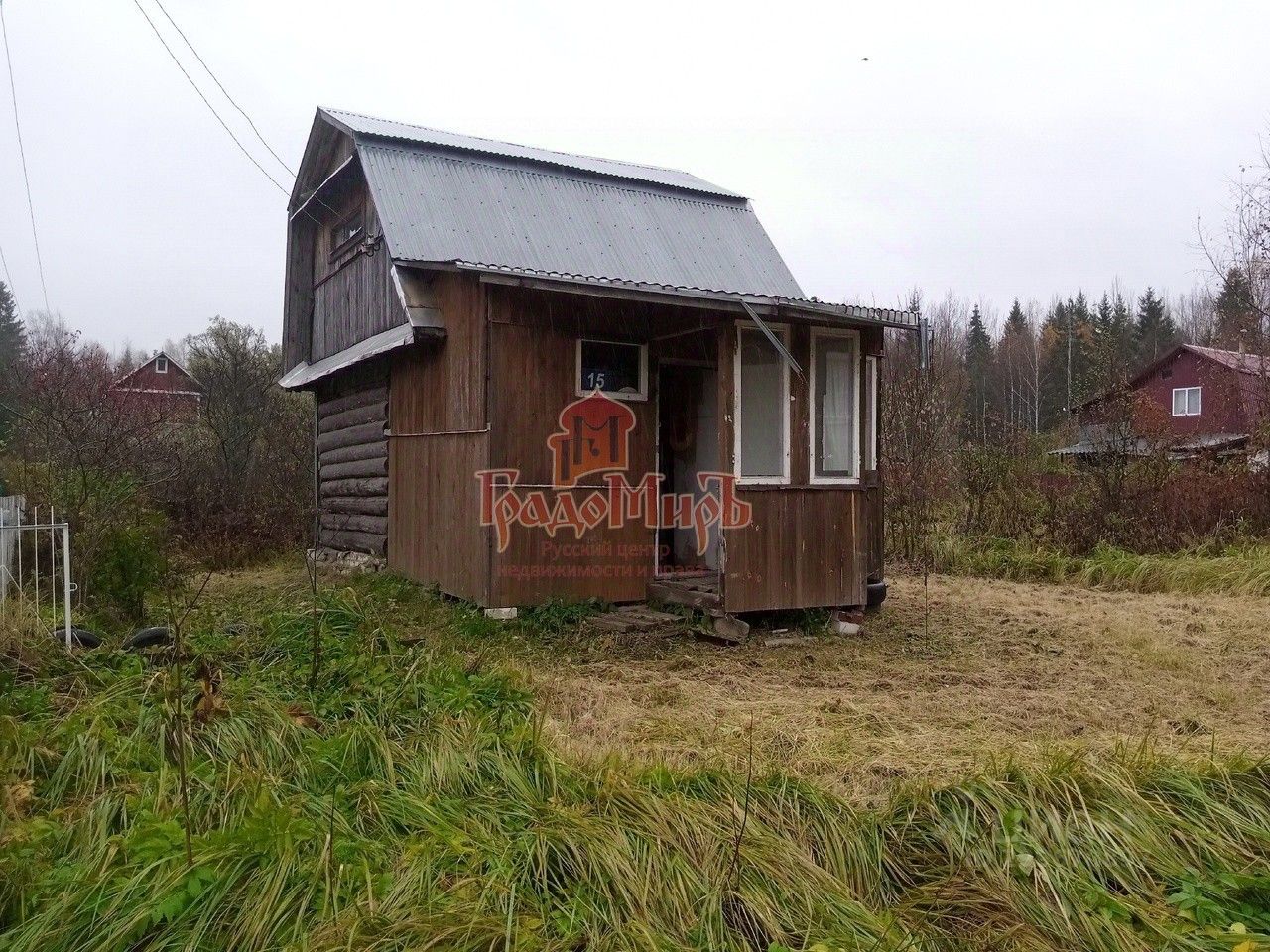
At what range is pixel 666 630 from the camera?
8.02 metres

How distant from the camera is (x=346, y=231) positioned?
40.2ft

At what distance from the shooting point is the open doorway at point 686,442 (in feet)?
31.4

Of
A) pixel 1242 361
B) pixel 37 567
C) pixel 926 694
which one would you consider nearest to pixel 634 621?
pixel 926 694

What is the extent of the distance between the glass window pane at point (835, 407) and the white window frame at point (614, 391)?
1.69 metres

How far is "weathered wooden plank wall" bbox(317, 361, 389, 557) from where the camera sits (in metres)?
11.2

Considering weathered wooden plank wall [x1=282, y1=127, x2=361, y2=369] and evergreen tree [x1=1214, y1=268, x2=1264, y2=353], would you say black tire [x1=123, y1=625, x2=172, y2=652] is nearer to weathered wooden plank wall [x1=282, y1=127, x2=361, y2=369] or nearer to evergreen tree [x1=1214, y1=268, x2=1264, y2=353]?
weathered wooden plank wall [x1=282, y1=127, x2=361, y2=369]

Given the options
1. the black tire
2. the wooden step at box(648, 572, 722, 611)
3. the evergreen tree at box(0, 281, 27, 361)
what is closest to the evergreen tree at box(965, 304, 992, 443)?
the wooden step at box(648, 572, 722, 611)

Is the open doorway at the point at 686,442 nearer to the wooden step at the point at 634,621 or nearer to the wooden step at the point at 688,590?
the wooden step at the point at 688,590

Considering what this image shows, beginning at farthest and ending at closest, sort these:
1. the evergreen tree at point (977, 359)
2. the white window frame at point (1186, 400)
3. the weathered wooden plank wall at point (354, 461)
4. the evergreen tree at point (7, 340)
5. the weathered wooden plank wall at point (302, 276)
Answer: the evergreen tree at point (977, 359) → the white window frame at point (1186, 400) → the evergreen tree at point (7, 340) → the weathered wooden plank wall at point (302, 276) → the weathered wooden plank wall at point (354, 461)

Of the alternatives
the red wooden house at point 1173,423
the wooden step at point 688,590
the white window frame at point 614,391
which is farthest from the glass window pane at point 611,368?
the red wooden house at point 1173,423

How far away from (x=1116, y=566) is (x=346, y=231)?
11809 millimetres

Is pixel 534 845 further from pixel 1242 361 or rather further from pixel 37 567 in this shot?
pixel 1242 361

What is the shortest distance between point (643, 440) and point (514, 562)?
70.5 inches

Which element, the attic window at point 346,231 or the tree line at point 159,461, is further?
the attic window at point 346,231
